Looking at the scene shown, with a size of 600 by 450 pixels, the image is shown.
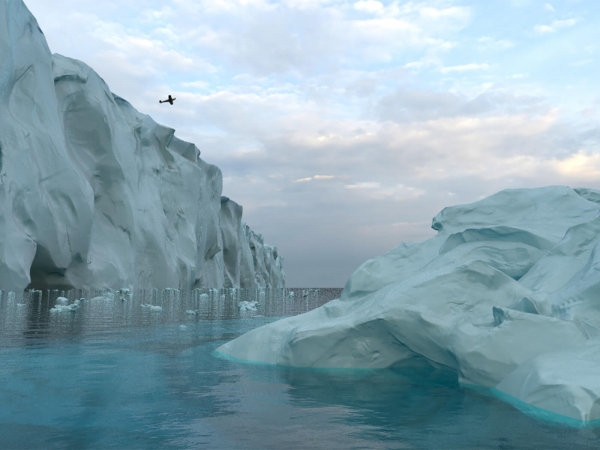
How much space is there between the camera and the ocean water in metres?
4.21

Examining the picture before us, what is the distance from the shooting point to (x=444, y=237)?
1123 centimetres

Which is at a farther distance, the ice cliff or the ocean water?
the ice cliff

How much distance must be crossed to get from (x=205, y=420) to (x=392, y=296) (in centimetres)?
356

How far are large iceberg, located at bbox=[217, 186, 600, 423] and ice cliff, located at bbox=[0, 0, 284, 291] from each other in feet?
57.6

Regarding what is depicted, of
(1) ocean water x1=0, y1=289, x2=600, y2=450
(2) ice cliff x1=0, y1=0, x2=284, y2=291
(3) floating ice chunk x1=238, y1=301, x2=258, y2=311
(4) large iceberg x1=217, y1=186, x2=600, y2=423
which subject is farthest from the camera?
(3) floating ice chunk x1=238, y1=301, x2=258, y2=311

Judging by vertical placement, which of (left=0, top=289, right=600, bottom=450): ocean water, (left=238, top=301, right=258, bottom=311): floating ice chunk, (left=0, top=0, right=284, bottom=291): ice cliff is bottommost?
(left=0, top=289, right=600, bottom=450): ocean water

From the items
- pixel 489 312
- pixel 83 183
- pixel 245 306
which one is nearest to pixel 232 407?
pixel 489 312

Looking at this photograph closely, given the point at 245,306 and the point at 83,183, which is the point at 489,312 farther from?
the point at 83,183

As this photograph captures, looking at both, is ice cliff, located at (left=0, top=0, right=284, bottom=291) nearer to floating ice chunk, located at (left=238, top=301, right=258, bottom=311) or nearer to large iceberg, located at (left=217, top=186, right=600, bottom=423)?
floating ice chunk, located at (left=238, top=301, right=258, bottom=311)

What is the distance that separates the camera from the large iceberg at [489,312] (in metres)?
5.75

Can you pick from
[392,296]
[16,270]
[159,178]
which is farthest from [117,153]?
[392,296]

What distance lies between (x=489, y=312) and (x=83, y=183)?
82.2ft

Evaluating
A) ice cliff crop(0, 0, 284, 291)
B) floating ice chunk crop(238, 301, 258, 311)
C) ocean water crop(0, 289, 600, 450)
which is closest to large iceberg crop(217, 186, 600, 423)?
ocean water crop(0, 289, 600, 450)

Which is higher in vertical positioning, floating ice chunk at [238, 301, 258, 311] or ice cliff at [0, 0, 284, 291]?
ice cliff at [0, 0, 284, 291]
